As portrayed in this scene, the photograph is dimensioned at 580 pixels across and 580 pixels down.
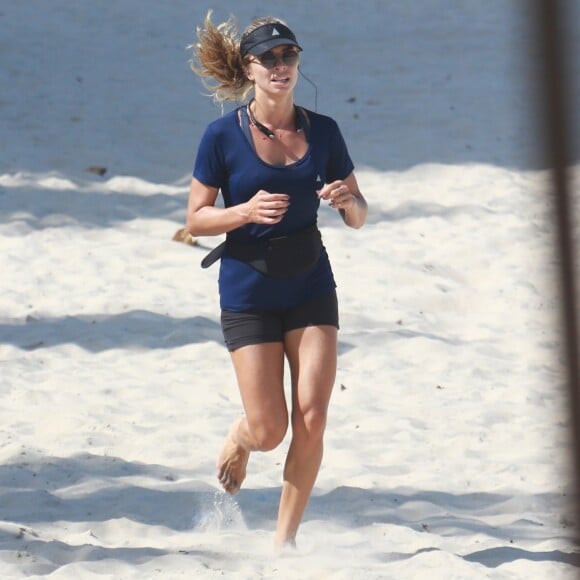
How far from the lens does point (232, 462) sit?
4.42m

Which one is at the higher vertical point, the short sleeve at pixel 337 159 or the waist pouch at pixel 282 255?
the short sleeve at pixel 337 159

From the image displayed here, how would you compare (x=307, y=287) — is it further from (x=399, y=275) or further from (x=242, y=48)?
(x=399, y=275)

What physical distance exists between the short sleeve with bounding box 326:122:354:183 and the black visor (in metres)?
0.32

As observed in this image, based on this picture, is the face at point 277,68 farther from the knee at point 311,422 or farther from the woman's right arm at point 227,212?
the knee at point 311,422

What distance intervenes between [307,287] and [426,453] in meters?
1.71

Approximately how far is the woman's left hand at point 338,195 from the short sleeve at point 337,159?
147 mm

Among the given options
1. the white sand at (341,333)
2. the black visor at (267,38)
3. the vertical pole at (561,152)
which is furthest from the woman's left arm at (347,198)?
the vertical pole at (561,152)

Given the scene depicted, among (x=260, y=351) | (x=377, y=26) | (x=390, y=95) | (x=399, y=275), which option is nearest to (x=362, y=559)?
(x=260, y=351)

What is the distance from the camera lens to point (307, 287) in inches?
160

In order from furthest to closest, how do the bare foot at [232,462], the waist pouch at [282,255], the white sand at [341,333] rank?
the white sand at [341,333] → the bare foot at [232,462] → the waist pouch at [282,255]

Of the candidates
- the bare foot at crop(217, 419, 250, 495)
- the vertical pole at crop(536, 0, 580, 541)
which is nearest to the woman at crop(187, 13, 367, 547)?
the bare foot at crop(217, 419, 250, 495)

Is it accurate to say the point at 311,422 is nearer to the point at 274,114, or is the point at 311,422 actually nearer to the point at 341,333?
the point at 274,114

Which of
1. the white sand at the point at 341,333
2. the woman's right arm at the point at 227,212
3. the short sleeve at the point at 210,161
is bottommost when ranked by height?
→ the white sand at the point at 341,333

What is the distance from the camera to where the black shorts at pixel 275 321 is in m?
4.05
